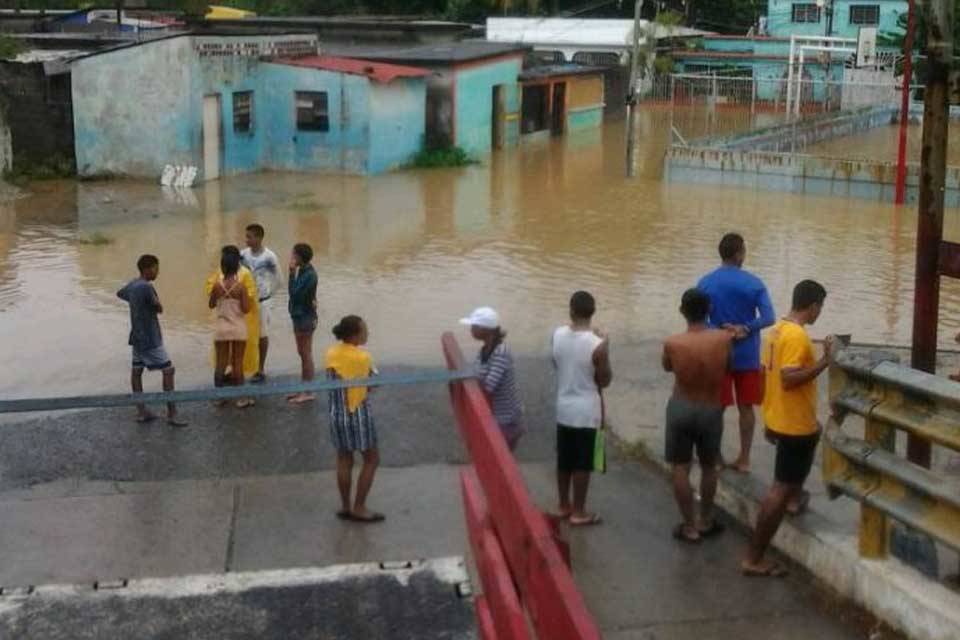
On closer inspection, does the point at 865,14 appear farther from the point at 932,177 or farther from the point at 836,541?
the point at 836,541

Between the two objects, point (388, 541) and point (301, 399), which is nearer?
point (388, 541)

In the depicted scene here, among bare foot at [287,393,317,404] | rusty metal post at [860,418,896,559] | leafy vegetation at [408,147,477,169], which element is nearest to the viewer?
rusty metal post at [860,418,896,559]

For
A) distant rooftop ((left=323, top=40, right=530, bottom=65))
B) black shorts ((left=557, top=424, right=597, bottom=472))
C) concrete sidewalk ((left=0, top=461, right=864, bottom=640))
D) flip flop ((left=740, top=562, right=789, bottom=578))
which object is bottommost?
concrete sidewalk ((left=0, top=461, right=864, bottom=640))

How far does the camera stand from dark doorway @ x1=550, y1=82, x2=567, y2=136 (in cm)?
3981

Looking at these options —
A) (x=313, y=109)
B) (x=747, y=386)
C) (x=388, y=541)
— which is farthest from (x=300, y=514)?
(x=313, y=109)

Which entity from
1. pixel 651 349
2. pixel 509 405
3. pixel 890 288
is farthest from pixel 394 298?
pixel 509 405

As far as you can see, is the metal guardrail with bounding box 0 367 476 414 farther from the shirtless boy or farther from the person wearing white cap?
the shirtless boy

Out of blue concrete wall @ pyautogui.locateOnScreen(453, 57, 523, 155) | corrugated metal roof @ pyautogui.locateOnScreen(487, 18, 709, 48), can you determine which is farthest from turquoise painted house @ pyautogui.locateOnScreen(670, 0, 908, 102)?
blue concrete wall @ pyautogui.locateOnScreen(453, 57, 523, 155)

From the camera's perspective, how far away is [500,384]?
7215 mm

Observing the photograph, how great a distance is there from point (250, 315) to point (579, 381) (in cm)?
410

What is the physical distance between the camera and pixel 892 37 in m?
49.5

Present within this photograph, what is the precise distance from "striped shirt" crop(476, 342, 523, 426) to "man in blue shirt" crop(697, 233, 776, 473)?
1.37 m

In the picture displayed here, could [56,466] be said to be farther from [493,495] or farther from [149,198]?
[149,198]

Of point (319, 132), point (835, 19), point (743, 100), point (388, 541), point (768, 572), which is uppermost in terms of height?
point (835, 19)
